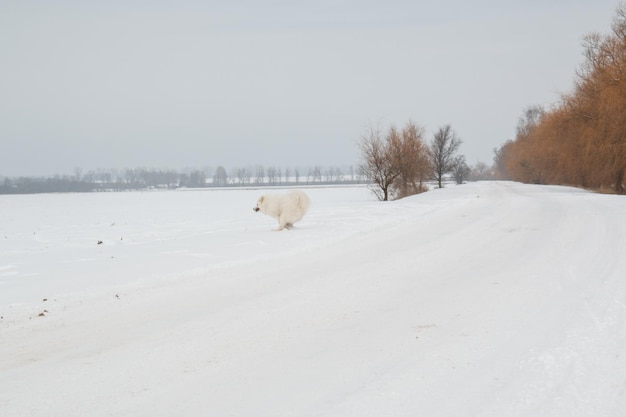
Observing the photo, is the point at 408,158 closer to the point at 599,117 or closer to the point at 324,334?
the point at 599,117

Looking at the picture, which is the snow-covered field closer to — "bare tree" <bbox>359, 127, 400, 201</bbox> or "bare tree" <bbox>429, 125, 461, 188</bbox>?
"bare tree" <bbox>359, 127, 400, 201</bbox>

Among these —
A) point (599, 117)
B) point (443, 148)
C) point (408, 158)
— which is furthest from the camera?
point (443, 148)

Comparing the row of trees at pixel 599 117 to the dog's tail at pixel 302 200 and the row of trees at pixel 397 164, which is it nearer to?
the row of trees at pixel 397 164

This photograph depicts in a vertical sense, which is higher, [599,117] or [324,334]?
[599,117]

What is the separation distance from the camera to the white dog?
52.6ft

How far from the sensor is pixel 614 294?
652cm

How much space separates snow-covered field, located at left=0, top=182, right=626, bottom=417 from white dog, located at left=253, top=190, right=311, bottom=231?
5211 millimetres

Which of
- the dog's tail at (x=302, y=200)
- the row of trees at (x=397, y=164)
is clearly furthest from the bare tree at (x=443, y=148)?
the dog's tail at (x=302, y=200)

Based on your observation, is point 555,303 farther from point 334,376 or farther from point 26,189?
point 26,189

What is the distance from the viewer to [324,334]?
5.34m

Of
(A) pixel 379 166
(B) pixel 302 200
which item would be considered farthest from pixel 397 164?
(B) pixel 302 200

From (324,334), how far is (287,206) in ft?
35.4

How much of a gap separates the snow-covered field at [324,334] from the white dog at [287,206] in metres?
5.21

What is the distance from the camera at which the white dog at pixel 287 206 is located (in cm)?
1603
